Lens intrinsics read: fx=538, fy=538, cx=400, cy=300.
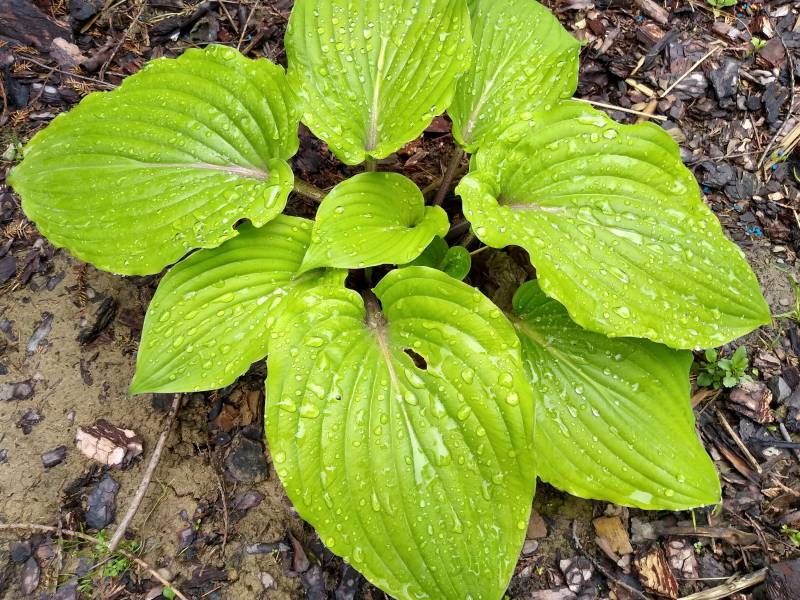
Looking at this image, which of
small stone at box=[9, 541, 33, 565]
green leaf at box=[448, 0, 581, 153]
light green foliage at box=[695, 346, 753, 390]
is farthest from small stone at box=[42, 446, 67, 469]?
light green foliage at box=[695, 346, 753, 390]

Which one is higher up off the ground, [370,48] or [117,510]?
[370,48]

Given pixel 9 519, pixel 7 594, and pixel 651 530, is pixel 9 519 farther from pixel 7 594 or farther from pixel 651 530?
pixel 651 530

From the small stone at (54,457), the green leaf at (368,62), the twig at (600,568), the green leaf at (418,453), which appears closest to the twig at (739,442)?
the twig at (600,568)

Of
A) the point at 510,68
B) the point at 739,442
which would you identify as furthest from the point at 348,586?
the point at 510,68

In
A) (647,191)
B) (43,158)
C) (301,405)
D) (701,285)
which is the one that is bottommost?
(301,405)

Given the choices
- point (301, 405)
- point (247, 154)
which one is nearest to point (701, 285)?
point (301, 405)
